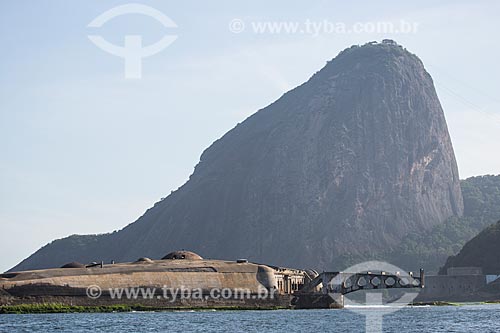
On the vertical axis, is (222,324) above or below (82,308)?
below

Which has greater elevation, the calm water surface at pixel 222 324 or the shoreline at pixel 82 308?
the shoreline at pixel 82 308

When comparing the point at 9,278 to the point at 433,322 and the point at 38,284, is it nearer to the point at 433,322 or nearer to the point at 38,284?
the point at 38,284

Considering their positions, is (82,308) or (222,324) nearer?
(222,324)

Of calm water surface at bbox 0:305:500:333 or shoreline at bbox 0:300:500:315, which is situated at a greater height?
shoreline at bbox 0:300:500:315

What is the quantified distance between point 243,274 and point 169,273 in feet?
39.6

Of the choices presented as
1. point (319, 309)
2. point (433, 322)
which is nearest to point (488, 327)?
point (433, 322)

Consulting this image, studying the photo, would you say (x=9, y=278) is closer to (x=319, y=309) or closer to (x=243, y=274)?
(x=243, y=274)

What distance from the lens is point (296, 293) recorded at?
153625 mm

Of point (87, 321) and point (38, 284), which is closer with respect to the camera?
point (87, 321)

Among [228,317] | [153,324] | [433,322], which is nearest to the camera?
[153,324]

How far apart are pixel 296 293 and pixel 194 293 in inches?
665

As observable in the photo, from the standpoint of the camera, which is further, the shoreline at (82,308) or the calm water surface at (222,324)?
the shoreline at (82,308)

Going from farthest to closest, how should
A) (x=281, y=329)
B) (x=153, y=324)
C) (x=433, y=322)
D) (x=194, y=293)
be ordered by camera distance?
(x=194, y=293) < (x=433, y=322) < (x=153, y=324) < (x=281, y=329)

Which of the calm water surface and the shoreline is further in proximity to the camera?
the shoreline
